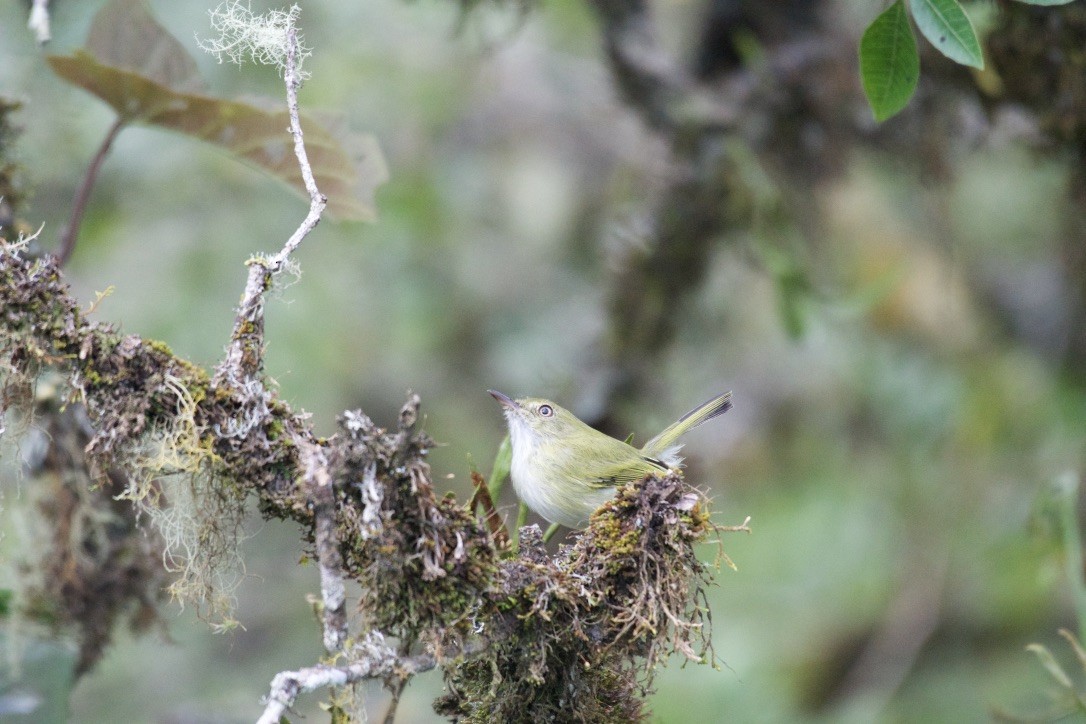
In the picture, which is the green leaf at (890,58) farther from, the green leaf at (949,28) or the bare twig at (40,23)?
the bare twig at (40,23)

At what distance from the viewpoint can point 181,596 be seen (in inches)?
72.8

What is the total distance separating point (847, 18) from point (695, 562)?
3696 millimetres

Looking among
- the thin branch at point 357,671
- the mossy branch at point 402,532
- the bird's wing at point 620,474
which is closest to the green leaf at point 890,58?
the mossy branch at point 402,532

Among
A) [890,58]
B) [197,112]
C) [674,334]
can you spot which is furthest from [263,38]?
[674,334]

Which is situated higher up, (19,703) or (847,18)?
(847,18)

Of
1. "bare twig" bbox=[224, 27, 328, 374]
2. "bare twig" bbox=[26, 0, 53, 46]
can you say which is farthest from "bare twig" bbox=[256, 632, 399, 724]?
"bare twig" bbox=[26, 0, 53, 46]

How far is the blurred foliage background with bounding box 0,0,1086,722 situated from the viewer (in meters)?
5.25

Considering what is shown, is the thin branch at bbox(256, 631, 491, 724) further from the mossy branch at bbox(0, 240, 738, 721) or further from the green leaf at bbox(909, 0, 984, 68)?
the green leaf at bbox(909, 0, 984, 68)

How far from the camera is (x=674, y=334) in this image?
4770mm

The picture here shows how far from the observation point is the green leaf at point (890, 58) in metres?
1.96

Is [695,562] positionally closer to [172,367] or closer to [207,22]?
[172,367]

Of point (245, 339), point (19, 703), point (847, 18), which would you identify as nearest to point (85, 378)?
point (245, 339)

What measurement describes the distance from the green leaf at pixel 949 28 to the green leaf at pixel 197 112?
129cm

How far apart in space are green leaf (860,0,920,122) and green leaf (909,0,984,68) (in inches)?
3.0
